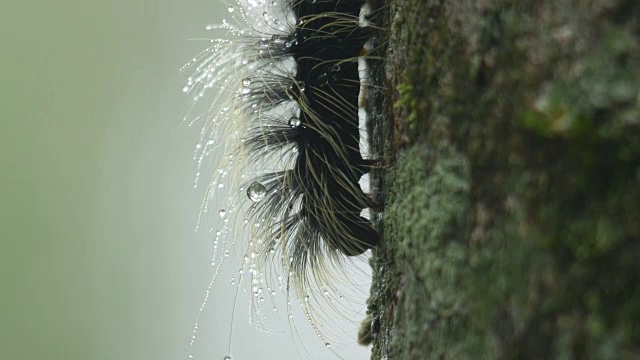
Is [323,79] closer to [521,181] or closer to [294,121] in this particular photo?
[294,121]

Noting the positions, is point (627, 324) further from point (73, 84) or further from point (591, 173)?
point (73, 84)

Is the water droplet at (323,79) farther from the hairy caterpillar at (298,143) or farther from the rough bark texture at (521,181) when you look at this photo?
the rough bark texture at (521,181)

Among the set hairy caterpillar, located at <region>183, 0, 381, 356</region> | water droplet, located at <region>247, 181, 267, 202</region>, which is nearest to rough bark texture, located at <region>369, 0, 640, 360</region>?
hairy caterpillar, located at <region>183, 0, 381, 356</region>

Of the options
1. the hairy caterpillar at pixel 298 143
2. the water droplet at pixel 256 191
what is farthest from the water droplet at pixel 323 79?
the water droplet at pixel 256 191

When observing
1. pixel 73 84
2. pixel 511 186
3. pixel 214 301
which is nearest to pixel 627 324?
pixel 511 186

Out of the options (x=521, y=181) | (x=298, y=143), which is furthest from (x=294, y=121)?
(x=521, y=181)

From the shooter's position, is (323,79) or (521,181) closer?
(521,181)

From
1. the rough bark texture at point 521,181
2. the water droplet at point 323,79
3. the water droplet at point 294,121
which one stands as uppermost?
the water droplet at point 323,79
